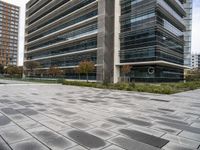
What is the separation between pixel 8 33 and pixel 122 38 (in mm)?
120596

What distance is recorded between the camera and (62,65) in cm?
5909

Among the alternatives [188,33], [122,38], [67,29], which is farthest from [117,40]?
[188,33]

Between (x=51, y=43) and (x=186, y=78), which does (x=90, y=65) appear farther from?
(x=186, y=78)

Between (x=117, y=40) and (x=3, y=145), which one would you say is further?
(x=117, y=40)

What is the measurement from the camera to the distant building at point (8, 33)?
420 ft

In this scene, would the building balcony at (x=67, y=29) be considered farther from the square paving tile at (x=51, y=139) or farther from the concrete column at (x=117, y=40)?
the square paving tile at (x=51, y=139)

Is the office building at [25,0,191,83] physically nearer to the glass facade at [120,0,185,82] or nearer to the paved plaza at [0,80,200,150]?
the glass facade at [120,0,185,82]

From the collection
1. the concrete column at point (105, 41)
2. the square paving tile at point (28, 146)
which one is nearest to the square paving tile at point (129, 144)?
the square paving tile at point (28, 146)

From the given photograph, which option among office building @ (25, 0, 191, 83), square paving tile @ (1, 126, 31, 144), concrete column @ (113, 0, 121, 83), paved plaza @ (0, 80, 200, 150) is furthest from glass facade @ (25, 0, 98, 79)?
square paving tile @ (1, 126, 31, 144)

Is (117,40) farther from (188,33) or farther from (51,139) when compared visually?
(51,139)

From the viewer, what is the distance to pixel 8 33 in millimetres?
131875

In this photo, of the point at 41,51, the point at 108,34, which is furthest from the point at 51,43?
the point at 108,34

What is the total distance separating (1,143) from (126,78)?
39996mm

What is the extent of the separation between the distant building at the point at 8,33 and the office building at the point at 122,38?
90678mm
